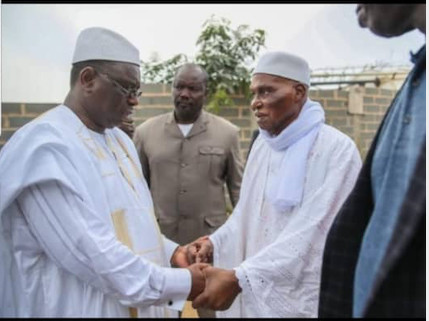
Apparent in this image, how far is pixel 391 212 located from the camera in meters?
1.06

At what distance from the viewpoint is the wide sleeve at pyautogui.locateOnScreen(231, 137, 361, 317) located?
2.25 m

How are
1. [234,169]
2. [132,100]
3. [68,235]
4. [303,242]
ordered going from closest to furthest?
[68,235] < [132,100] < [303,242] < [234,169]

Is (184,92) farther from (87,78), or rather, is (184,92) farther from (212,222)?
(87,78)

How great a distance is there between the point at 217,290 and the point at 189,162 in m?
1.63

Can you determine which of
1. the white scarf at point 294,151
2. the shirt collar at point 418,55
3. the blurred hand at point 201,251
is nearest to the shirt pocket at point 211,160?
the blurred hand at point 201,251

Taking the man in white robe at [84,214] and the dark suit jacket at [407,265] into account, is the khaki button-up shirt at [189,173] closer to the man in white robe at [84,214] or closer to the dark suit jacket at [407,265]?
the man in white robe at [84,214]

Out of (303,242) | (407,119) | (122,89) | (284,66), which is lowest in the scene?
(303,242)

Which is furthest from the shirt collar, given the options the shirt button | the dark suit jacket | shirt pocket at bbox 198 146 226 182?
shirt pocket at bbox 198 146 226 182

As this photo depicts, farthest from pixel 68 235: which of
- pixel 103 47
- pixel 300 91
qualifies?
pixel 300 91

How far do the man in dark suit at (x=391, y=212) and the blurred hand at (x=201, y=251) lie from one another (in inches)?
55.1

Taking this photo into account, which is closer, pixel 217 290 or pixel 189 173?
pixel 217 290

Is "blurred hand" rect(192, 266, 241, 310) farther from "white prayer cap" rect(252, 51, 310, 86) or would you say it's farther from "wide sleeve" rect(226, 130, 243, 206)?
"wide sleeve" rect(226, 130, 243, 206)

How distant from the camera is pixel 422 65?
3.82 ft

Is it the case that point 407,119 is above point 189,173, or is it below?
above
